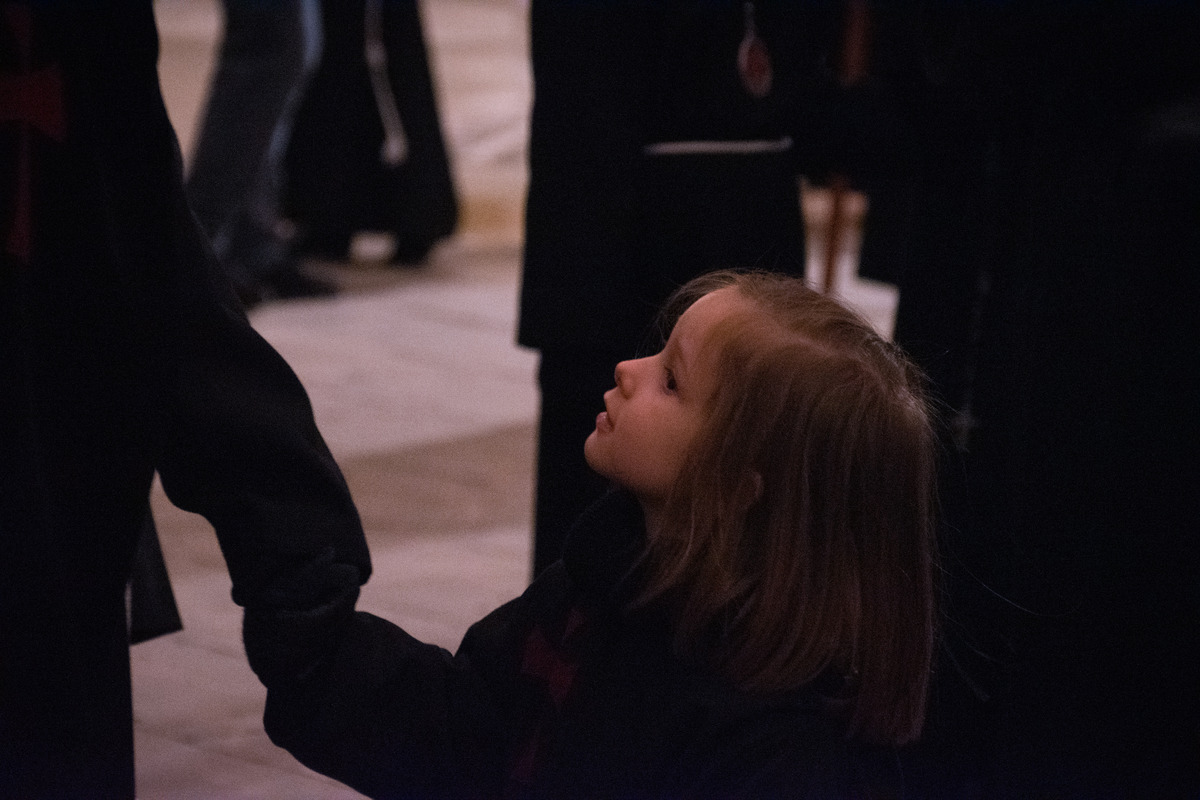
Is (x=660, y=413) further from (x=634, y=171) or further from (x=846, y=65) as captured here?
(x=846, y=65)

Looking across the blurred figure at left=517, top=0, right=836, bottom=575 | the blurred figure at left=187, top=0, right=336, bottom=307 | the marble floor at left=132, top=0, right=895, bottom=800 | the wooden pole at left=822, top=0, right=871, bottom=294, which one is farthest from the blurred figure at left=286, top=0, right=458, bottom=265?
the blurred figure at left=517, top=0, right=836, bottom=575

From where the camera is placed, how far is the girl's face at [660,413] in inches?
36.7

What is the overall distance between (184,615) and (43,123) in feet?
3.93

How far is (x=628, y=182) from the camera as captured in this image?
146 cm

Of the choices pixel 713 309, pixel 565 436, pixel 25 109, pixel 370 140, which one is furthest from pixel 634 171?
pixel 370 140

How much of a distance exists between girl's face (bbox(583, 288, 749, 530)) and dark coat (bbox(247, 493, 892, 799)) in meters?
0.04

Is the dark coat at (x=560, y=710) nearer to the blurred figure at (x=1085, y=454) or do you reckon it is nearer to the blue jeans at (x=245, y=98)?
the blurred figure at (x=1085, y=454)

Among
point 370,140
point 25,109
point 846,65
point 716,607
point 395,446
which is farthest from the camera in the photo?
point 370,140

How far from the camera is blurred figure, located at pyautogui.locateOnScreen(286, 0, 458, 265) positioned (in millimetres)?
4109

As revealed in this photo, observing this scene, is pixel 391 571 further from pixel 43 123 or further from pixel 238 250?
pixel 238 250

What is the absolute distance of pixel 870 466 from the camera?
3.04 feet

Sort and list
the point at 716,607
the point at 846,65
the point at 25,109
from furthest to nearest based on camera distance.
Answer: the point at 846,65
the point at 716,607
the point at 25,109

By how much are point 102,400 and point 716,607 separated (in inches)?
15.6

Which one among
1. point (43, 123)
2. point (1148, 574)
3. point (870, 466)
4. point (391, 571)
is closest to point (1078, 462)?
point (1148, 574)
